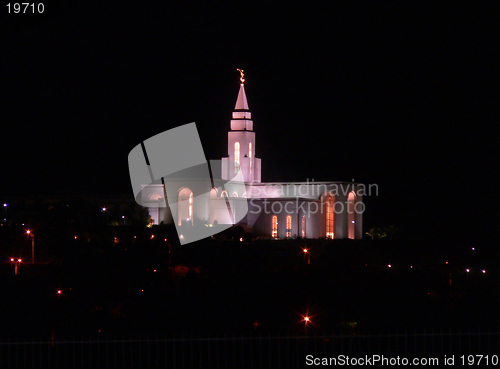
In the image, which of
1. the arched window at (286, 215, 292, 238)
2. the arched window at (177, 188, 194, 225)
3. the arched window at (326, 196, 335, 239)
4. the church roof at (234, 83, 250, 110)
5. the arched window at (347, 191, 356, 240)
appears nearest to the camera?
the arched window at (177, 188, 194, 225)

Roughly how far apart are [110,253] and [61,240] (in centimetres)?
390

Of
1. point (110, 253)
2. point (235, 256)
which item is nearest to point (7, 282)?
point (110, 253)

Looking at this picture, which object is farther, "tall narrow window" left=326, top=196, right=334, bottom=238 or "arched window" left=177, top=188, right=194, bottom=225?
"tall narrow window" left=326, top=196, right=334, bottom=238

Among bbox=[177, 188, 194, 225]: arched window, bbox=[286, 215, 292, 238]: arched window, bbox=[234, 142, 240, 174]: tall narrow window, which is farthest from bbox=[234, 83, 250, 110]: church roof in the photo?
bbox=[286, 215, 292, 238]: arched window

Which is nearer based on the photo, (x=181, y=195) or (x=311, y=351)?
(x=311, y=351)

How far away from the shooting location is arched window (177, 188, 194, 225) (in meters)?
45.6

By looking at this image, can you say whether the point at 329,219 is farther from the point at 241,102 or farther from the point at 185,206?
the point at 185,206

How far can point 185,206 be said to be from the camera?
45812 millimetres

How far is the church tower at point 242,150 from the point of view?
2021 inches

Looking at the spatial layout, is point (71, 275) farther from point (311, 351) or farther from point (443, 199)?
point (443, 199)

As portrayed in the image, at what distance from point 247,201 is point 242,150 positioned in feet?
17.1

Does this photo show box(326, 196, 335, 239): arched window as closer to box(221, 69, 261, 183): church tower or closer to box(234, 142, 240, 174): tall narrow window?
box(221, 69, 261, 183): church tower

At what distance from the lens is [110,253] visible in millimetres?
28828

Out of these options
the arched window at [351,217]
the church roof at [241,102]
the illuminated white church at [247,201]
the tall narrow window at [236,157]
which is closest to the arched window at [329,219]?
the illuminated white church at [247,201]
